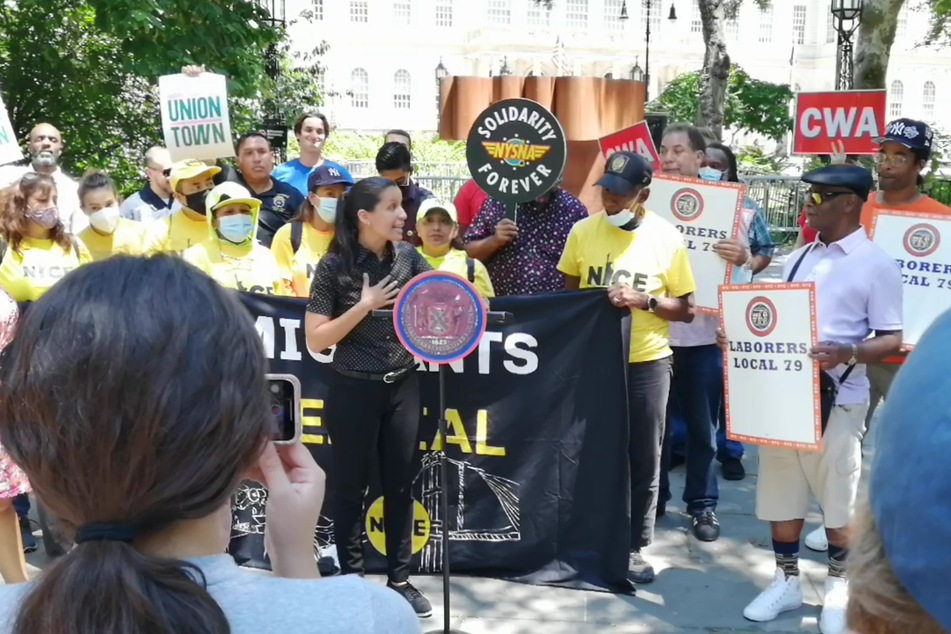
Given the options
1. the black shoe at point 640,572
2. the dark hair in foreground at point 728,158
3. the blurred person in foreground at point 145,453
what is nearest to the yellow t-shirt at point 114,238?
the black shoe at point 640,572

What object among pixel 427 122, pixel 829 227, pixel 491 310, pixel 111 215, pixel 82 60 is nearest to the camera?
pixel 829 227

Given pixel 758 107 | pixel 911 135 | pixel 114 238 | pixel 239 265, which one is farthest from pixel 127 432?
pixel 758 107

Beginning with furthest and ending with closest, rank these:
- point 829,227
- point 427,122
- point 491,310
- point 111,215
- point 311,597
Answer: point 427,122
point 111,215
point 491,310
point 829,227
point 311,597

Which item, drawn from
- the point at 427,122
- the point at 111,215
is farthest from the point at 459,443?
the point at 427,122

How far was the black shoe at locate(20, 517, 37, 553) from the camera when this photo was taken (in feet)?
17.2

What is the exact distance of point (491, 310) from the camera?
4648 millimetres

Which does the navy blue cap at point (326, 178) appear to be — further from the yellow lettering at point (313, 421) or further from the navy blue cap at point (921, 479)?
the navy blue cap at point (921, 479)

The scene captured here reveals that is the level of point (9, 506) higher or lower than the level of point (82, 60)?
lower

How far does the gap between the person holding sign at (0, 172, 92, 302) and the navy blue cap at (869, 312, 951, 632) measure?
16.2ft

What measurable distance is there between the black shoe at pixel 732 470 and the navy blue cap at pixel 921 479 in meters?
5.84

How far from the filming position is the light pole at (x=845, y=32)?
16.8 m

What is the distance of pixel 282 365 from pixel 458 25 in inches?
2460

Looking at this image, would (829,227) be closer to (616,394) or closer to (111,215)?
(616,394)

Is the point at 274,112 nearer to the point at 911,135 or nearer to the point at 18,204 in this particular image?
the point at 18,204
